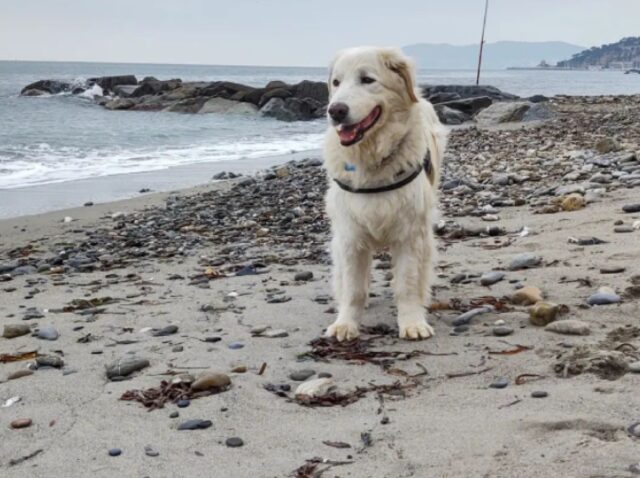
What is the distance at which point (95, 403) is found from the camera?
129 inches

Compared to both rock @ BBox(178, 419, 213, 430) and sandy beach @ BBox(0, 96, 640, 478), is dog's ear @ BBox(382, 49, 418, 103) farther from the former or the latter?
rock @ BBox(178, 419, 213, 430)

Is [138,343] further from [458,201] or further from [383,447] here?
[458,201]

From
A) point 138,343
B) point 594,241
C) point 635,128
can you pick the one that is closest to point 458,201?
point 594,241

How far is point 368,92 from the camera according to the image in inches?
159

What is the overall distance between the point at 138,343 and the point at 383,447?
2.06m

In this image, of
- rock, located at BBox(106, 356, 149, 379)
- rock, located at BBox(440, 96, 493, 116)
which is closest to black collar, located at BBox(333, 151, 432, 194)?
rock, located at BBox(106, 356, 149, 379)

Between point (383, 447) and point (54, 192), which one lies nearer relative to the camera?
point (383, 447)

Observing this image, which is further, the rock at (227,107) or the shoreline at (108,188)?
the rock at (227,107)

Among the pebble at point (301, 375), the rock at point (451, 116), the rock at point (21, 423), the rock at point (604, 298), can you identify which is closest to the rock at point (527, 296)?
the rock at point (604, 298)

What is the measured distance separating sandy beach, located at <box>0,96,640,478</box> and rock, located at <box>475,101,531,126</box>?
552 inches

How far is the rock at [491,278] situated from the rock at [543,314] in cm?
99

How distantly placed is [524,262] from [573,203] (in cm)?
195

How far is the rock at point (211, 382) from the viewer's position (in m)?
3.35

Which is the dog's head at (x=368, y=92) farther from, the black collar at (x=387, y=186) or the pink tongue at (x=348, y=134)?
the black collar at (x=387, y=186)
